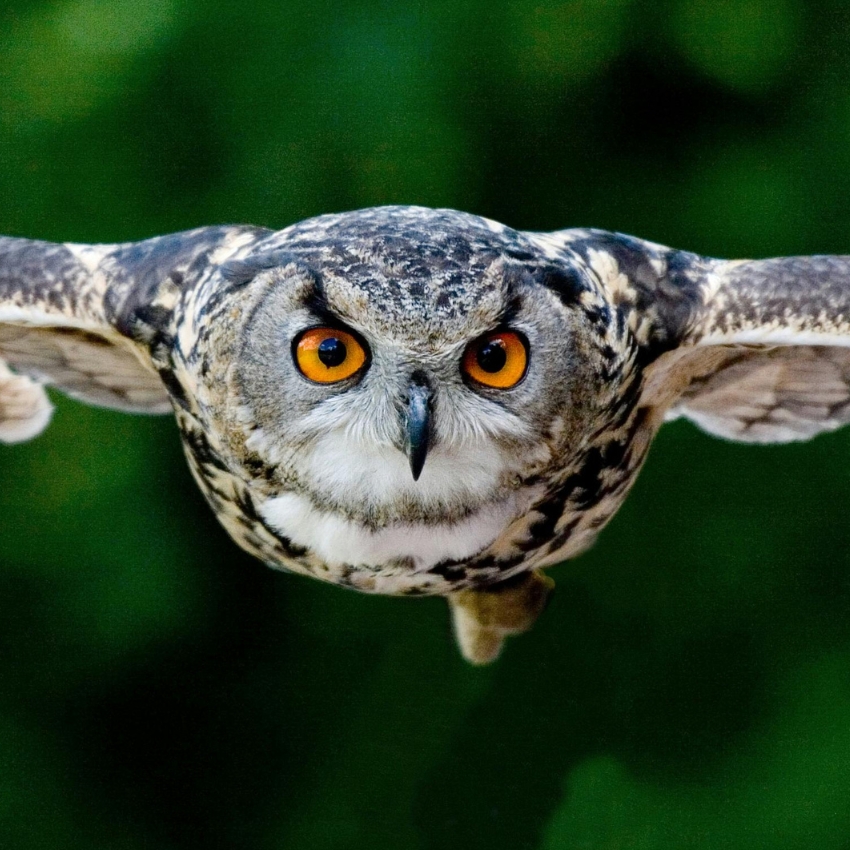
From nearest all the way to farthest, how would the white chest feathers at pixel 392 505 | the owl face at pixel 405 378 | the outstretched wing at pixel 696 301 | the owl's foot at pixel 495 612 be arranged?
the owl face at pixel 405 378, the white chest feathers at pixel 392 505, the outstretched wing at pixel 696 301, the owl's foot at pixel 495 612

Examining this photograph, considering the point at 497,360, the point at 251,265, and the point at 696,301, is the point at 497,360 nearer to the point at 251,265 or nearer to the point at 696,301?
the point at 251,265

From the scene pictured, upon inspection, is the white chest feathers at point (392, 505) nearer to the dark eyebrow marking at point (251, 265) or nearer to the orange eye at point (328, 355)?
the orange eye at point (328, 355)

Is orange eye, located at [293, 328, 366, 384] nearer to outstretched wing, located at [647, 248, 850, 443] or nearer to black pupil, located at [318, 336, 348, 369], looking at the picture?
black pupil, located at [318, 336, 348, 369]

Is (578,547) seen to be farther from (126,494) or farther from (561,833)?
(561,833)

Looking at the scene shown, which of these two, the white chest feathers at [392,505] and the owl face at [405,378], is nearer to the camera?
the owl face at [405,378]

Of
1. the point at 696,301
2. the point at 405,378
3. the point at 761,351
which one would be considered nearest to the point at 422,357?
the point at 405,378

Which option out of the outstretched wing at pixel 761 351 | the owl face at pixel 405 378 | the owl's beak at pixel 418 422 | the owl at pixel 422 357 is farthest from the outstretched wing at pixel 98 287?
the outstretched wing at pixel 761 351

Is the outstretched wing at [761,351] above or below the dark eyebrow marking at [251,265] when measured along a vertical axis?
below
